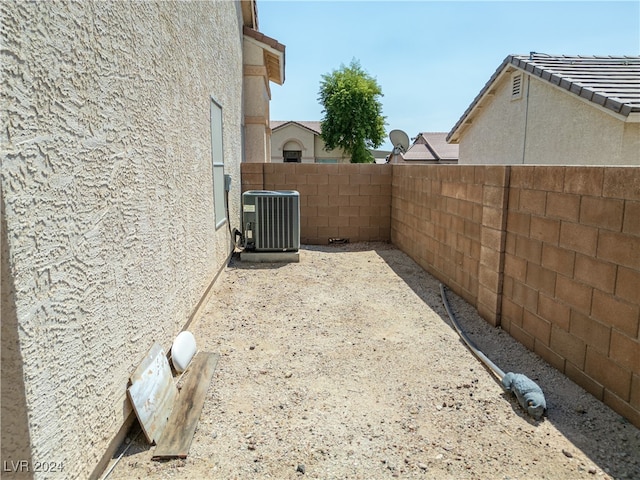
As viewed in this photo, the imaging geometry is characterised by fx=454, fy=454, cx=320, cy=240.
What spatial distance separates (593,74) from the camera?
36.8ft

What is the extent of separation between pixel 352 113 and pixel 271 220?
2371 centimetres

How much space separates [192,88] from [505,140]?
12.4 m

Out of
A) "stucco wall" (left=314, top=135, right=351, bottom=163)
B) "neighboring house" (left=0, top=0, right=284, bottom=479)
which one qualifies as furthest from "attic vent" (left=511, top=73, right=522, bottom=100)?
"stucco wall" (left=314, top=135, right=351, bottom=163)

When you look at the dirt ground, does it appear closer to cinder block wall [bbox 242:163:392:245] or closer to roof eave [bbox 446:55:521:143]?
cinder block wall [bbox 242:163:392:245]

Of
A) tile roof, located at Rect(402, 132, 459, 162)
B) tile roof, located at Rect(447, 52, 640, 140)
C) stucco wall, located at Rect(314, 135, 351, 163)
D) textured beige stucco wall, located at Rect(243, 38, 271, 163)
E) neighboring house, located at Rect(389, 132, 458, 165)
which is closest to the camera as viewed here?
tile roof, located at Rect(447, 52, 640, 140)

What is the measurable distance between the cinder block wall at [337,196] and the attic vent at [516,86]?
6883 millimetres

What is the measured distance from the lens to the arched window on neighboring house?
111 feet

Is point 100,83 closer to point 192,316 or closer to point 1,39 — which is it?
point 1,39

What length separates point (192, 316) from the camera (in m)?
4.55

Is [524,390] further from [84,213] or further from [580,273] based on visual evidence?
[84,213]

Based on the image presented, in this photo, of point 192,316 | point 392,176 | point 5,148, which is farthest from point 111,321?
point 392,176

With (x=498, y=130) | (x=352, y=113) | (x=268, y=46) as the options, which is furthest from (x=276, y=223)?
(x=352, y=113)

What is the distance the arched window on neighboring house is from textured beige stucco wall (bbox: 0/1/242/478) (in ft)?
98.9

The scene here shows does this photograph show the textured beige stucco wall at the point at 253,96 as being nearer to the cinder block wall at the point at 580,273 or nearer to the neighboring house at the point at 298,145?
the cinder block wall at the point at 580,273
